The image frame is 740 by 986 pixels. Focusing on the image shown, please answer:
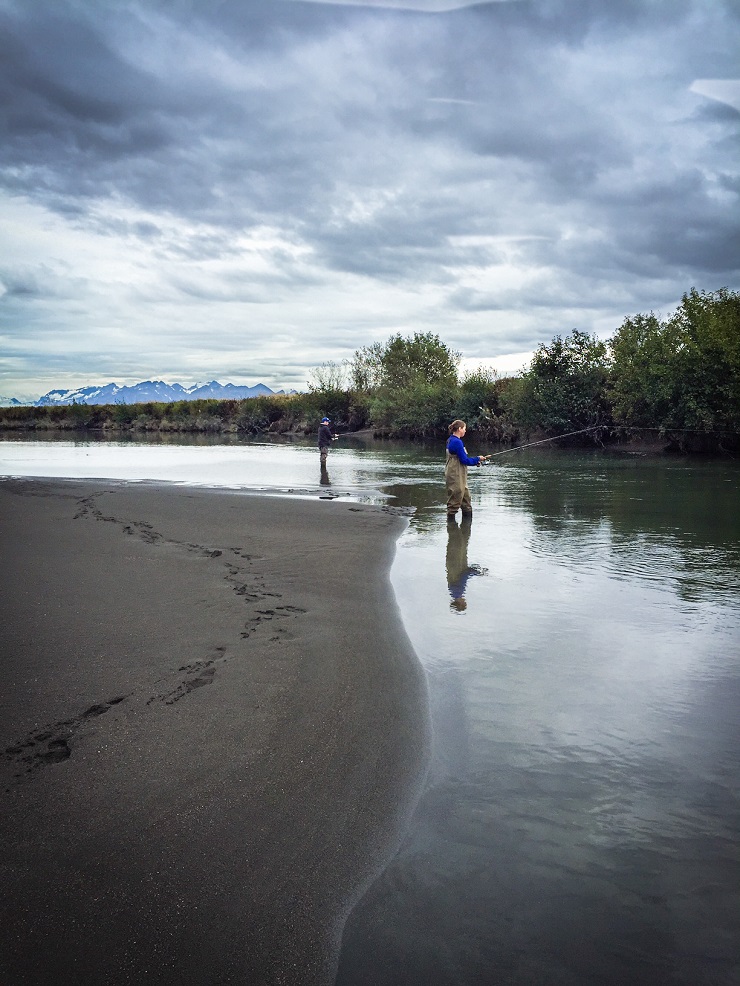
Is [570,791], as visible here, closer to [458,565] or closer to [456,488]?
[458,565]

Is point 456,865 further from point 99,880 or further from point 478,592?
point 478,592

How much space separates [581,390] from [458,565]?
40.8 m

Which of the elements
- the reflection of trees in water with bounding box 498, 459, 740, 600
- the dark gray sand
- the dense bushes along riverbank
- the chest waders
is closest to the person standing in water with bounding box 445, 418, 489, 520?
the chest waders

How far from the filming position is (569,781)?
4.42 meters

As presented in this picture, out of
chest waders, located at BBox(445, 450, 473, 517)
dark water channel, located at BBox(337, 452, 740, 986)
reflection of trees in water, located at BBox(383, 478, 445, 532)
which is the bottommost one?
dark water channel, located at BBox(337, 452, 740, 986)

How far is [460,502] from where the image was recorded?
1566cm

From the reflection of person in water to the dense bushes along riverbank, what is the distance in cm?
1733

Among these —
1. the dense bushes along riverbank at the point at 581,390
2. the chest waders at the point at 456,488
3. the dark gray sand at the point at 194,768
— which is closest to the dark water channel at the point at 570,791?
the dark gray sand at the point at 194,768

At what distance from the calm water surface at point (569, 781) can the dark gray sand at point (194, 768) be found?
0.29 metres

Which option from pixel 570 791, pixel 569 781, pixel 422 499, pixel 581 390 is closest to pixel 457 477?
pixel 422 499

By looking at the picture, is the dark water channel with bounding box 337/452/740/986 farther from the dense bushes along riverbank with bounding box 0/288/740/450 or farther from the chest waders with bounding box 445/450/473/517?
the dense bushes along riverbank with bounding box 0/288/740/450

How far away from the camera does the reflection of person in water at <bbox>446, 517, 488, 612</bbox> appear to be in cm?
916

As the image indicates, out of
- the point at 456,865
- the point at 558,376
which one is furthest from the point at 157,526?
the point at 558,376

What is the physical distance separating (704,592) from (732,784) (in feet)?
17.3
